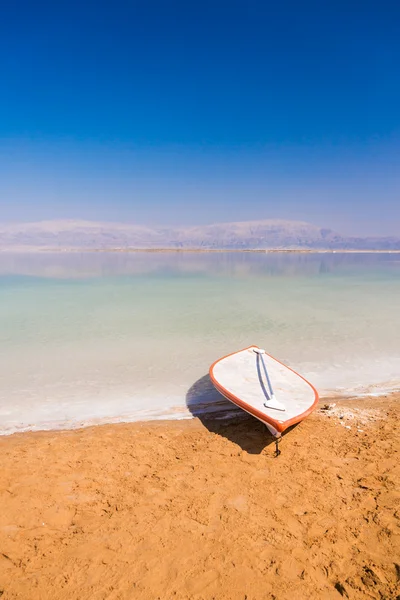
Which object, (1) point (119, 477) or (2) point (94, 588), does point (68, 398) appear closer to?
(1) point (119, 477)

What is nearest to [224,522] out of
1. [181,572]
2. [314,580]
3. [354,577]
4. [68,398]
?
[181,572]

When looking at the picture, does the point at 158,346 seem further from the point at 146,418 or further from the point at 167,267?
the point at 167,267

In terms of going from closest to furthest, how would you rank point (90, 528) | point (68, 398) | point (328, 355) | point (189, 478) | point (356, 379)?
point (90, 528), point (189, 478), point (68, 398), point (356, 379), point (328, 355)

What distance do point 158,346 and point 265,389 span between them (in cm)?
577

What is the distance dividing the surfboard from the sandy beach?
60cm

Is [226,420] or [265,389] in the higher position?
[265,389]

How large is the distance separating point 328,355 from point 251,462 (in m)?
6.38

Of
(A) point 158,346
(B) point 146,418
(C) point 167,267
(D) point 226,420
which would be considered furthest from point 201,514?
(C) point 167,267

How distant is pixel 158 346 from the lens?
11719 millimetres

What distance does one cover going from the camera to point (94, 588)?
3.34 m

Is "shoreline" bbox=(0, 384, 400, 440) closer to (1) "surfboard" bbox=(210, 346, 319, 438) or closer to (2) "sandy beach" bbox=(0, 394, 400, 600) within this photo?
(2) "sandy beach" bbox=(0, 394, 400, 600)

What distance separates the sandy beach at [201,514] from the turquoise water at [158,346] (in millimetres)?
1545

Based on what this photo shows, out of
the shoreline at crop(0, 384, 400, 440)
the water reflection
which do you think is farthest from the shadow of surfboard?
the water reflection

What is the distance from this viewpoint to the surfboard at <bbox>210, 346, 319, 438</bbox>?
5.62 metres
